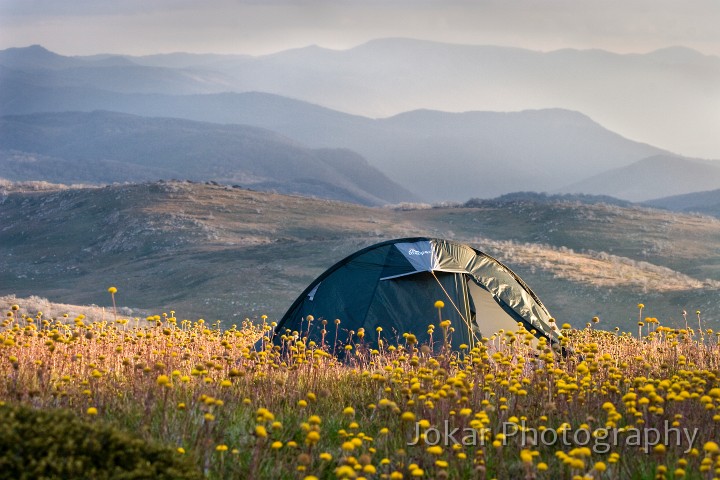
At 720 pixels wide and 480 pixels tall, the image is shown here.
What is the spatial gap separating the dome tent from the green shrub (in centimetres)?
A: 729

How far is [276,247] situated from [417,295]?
29.0m

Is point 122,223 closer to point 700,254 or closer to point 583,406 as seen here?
point 700,254

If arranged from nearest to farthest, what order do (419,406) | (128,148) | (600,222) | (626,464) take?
1. (626,464)
2. (419,406)
3. (600,222)
4. (128,148)

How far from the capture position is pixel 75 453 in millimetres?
4383

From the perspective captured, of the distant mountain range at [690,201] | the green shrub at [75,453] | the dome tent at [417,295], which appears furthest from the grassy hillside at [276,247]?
the distant mountain range at [690,201]

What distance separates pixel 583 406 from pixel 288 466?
96.9 inches

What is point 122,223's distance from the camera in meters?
53.7

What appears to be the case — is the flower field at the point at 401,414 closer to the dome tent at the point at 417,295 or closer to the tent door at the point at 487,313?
the dome tent at the point at 417,295

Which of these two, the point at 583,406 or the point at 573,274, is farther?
the point at 573,274

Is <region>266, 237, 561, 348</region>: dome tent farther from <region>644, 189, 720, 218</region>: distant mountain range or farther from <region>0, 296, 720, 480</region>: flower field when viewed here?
<region>644, 189, 720, 218</region>: distant mountain range

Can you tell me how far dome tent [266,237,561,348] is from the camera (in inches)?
469

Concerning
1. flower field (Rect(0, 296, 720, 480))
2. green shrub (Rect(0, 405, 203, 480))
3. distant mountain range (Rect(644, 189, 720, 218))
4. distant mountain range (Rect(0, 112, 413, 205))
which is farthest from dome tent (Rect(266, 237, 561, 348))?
distant mountain range (Rect(0, 112, 413, 205))

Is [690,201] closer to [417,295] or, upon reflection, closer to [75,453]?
[417,295]

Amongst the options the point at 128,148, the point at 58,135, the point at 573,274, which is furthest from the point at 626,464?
the point at 58,135
